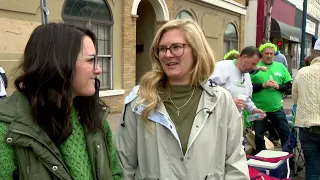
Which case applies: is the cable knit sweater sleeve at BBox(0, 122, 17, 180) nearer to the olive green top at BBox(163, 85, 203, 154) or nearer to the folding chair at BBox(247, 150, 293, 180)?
the olive green top at BBox(163, 85, 203, 154)

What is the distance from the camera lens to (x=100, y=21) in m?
9.96

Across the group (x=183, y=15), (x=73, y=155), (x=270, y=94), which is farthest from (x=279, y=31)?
→ (x=73, y=155)

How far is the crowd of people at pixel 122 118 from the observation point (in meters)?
1.51

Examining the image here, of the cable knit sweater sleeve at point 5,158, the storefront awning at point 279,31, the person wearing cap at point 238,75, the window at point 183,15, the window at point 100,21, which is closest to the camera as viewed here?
the cable knit sweater sleeve at point 5,158

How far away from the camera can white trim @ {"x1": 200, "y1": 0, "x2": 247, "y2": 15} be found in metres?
15.8

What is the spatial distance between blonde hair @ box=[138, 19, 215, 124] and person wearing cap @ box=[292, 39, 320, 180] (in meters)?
2.07

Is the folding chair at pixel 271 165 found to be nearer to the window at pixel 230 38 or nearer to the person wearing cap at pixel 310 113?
the person wearing cap at pixel 310 113

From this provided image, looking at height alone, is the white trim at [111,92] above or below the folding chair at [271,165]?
above

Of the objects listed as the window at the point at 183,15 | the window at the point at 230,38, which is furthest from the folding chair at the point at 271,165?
the window at the point at 230,38

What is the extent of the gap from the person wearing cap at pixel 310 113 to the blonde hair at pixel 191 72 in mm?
2070

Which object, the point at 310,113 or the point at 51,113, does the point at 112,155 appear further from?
the point at 310,113

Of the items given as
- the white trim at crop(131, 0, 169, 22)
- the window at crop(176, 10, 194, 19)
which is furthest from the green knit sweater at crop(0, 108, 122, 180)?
the window at crop(176, 10, 194, 19)

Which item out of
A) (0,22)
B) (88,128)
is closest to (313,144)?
(88,128)

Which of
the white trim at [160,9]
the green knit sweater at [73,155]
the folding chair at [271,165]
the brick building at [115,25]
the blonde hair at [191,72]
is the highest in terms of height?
the white trim at [160,9]
